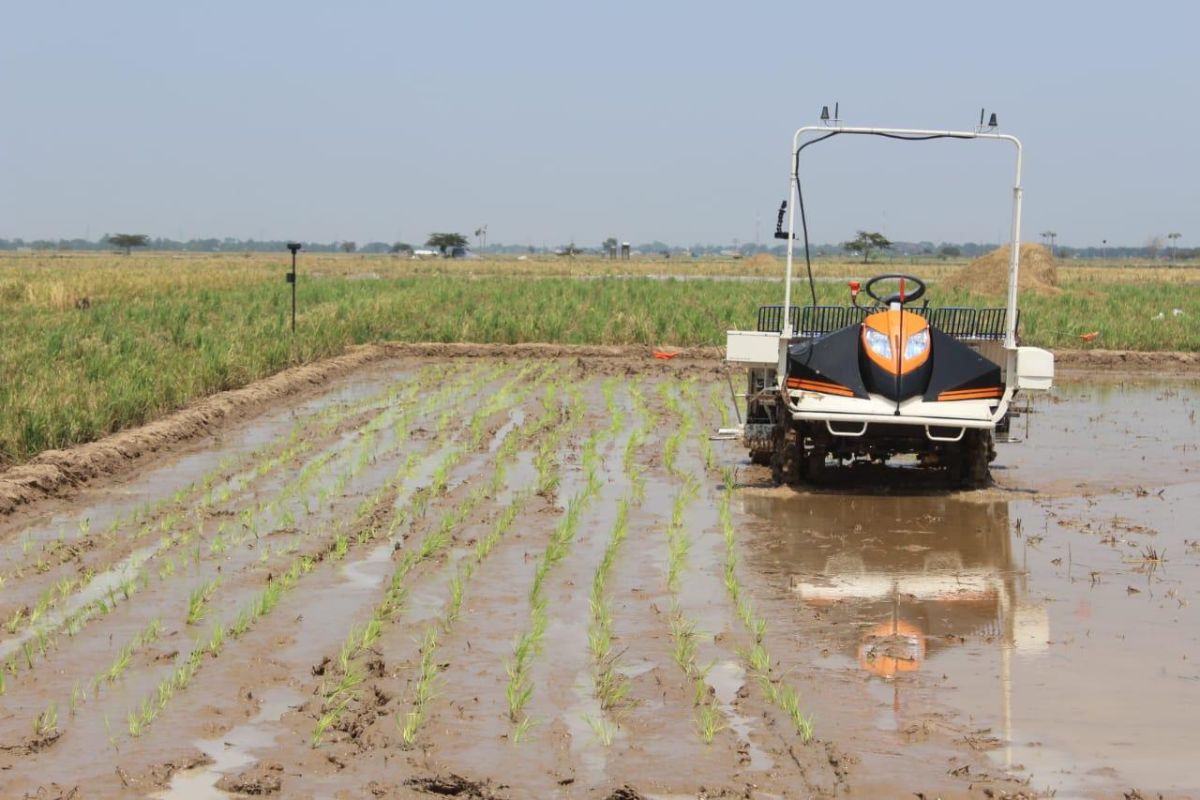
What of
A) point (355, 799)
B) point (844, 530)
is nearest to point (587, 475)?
point (844, 530)

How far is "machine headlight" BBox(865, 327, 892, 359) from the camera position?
1049 cm

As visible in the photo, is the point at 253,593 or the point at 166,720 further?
the point at 253,593

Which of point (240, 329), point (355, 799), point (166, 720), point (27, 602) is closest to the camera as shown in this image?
point (355, 799)

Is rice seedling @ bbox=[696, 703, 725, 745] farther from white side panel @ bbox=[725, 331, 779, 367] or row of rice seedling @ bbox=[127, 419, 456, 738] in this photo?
white side panel @ bbox=[725, 331, 779, 367]

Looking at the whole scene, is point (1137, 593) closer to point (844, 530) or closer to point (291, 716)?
point (844, 530)

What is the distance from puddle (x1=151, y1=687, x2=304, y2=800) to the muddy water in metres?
2.28

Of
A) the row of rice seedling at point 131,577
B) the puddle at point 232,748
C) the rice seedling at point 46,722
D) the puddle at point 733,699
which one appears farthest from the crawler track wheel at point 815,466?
the rice seedling at point 46,722

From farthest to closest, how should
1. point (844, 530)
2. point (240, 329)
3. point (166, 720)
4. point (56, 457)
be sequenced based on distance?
point (240, 329) < point (56, 457) < point (844, 530) < point (166, 720)

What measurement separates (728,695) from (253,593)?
2.85 meters

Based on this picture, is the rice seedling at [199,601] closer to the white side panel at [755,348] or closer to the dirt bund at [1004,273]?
the white side panel at [755,348]

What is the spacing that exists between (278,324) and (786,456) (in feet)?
42.6

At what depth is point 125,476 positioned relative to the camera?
1156 cm

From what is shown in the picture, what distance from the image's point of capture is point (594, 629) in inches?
276

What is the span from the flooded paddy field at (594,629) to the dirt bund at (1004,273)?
2865 centimetres
